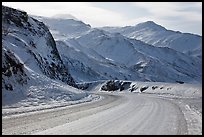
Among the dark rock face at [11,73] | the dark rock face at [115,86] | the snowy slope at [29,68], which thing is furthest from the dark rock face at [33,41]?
the dark rock face at [11,73]

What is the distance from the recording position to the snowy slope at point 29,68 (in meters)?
36.8

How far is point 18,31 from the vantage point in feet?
254

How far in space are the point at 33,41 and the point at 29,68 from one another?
23278 millimetres

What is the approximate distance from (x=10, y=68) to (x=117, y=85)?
6826cm

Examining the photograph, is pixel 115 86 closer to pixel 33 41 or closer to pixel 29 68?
pixel 33 41

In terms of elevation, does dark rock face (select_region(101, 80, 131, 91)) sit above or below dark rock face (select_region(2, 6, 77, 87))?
below

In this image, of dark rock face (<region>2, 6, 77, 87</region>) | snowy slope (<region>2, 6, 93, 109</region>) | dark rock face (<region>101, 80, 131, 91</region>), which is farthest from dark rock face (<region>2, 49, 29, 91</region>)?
dark rock face (<region>101, 80, 131, 91</region>)

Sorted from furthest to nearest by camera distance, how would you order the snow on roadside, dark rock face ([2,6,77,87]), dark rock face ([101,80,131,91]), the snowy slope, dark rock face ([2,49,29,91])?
dark rock face ([101,80,131,91]) < dark rock face ([2,6,77,87]) < dark rock face ([2,49,29,91]) < the snowy slope < the snow on roadside

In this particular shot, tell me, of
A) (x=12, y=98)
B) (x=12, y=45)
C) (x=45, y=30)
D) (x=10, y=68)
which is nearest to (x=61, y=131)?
(x=12, y=98)

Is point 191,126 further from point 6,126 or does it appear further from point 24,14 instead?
point 24,14

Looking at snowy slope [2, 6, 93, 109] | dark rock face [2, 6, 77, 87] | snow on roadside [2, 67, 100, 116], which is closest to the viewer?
snow on roadside [2, 67, 100, 116]

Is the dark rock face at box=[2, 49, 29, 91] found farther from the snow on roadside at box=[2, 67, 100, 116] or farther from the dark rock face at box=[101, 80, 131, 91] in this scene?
the dark rock face at box=[101, 80, 131, 91]

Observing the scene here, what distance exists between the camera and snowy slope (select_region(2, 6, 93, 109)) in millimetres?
36812

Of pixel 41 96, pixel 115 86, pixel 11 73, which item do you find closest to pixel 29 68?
pixel 11 73
